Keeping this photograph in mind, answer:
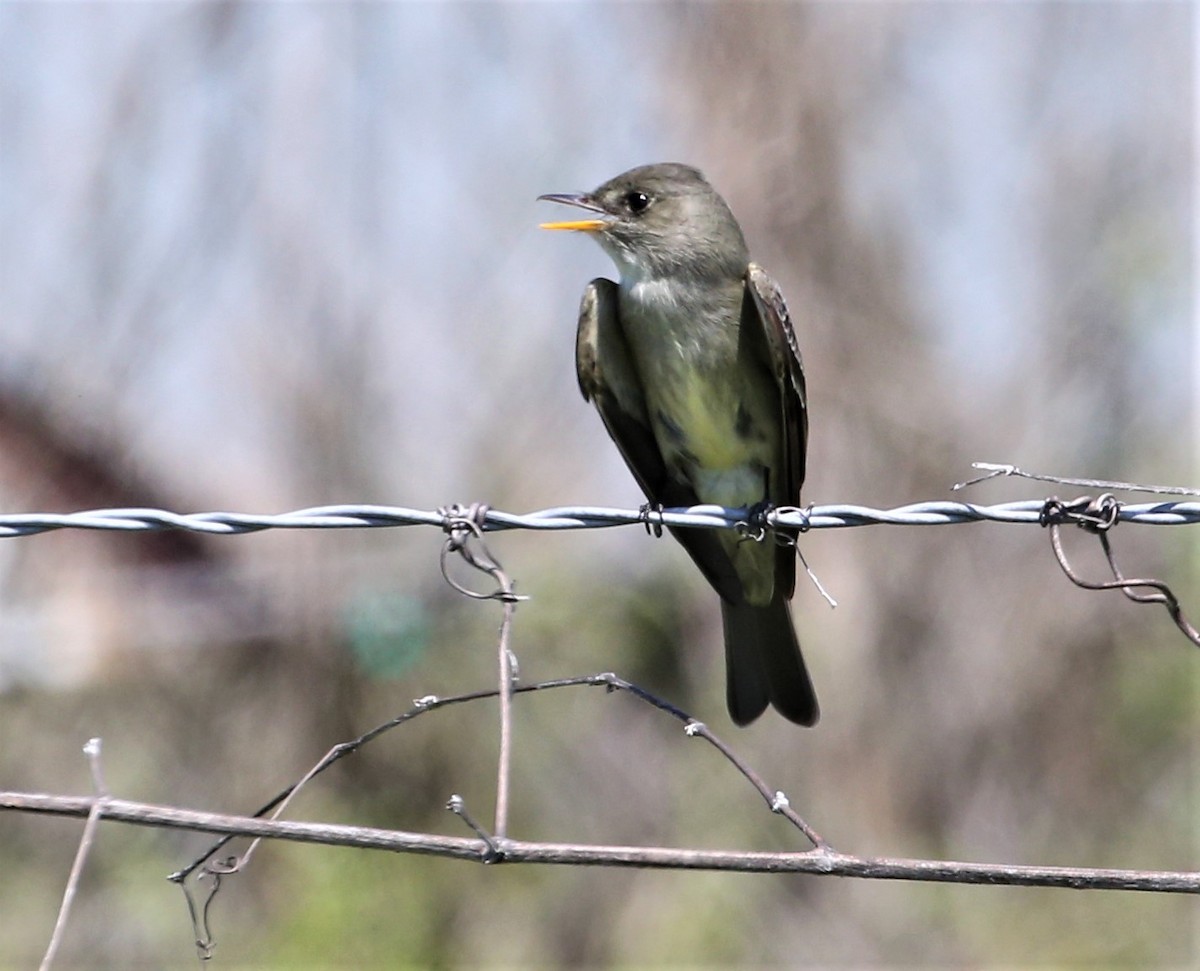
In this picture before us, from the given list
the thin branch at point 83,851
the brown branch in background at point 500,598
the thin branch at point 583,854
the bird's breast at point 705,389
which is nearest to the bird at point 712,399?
the bird's breast at point 705,389

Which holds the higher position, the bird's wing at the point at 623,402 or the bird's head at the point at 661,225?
the bird's head at the point at 661,225

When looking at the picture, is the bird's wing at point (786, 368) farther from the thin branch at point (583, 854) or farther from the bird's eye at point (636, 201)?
the thin branch at point (583, 854)

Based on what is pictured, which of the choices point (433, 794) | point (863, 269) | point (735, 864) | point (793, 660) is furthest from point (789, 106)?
point (735, 864)

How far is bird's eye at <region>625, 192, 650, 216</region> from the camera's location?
4.69m

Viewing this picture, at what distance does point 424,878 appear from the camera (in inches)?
253

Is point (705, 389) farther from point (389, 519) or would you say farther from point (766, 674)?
point (389, 519)

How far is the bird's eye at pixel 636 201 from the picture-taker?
15.4ft

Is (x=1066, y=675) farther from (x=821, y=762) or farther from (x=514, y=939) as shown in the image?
(x=514, y=939)

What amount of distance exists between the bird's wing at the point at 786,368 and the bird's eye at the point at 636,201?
1.53 ft

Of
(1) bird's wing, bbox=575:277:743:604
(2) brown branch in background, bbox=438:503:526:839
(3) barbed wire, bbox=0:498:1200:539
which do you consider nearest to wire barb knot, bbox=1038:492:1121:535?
(3) barbed wire, bbox=0:498:1200:539

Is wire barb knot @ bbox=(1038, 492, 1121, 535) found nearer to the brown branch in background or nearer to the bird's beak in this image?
the brown branch in background

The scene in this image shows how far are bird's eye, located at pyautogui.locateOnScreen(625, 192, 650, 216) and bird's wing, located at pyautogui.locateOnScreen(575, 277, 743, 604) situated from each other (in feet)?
0.95

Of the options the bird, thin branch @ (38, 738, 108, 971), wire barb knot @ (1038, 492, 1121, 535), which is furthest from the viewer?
the bird

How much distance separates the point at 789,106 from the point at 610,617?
280 centimetres
